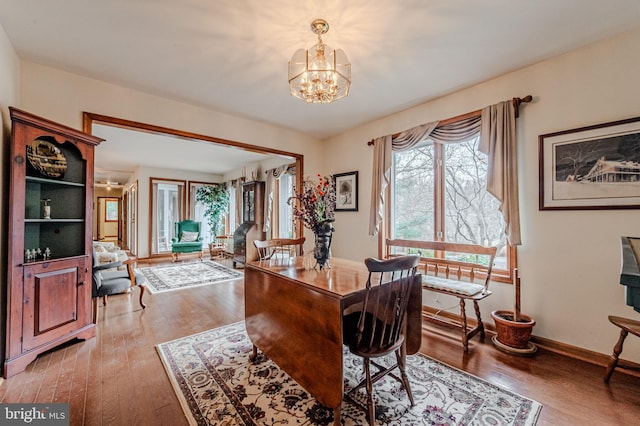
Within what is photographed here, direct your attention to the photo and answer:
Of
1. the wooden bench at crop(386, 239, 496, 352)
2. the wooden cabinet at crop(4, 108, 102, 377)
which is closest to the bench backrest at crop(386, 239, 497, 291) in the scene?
the wooden bench at crop(386, 239, 496, 352)

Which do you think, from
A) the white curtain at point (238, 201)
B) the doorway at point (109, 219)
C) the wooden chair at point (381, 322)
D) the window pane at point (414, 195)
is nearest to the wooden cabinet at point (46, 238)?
the wooden chair at point (381, 322)

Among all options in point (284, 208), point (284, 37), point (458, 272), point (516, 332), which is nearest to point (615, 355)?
point (516, 332)

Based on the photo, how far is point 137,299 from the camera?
3838mm

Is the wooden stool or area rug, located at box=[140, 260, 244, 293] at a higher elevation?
the wooden stool

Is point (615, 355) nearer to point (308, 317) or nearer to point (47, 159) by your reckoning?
point (308, 317)

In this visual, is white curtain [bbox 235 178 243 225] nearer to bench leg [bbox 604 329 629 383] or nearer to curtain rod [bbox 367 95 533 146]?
curtain rod [bbox 367 95 533 146]

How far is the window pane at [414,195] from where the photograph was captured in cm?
333

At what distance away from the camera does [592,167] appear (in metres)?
2.18

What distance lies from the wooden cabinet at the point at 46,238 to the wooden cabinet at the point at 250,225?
3.08 metres

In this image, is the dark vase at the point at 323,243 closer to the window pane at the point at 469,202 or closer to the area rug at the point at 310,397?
the area rug at the point at 310,397

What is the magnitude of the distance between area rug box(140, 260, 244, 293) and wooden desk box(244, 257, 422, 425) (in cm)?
296

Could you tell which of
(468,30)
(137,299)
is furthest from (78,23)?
(137,299)

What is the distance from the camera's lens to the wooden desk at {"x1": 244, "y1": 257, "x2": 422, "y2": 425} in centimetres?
142

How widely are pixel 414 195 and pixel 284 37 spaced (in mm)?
2404
